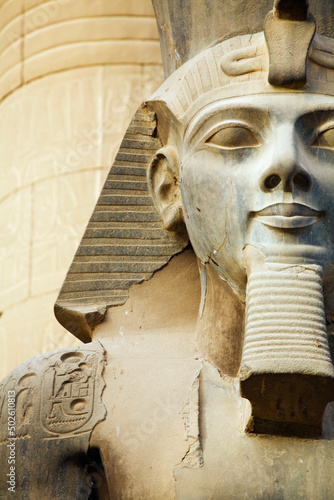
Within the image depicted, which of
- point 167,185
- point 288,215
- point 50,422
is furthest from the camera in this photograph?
point 167,185

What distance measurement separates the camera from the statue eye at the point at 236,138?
4453mm

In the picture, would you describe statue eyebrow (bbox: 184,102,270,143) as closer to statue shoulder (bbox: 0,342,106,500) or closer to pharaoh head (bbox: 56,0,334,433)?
pharaoh head (bbox: 56,0,334,433)

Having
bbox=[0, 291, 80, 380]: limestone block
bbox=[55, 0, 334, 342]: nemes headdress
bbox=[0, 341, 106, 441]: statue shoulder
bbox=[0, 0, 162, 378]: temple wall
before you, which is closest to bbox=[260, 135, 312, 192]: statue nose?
bbox=[55, 0, 334, 342]: nemes headdress

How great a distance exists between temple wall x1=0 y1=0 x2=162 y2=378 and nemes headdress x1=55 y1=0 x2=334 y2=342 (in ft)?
5.71

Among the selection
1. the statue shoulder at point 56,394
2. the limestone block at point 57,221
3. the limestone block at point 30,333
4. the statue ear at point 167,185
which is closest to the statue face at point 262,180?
the statue ear at point 167,185

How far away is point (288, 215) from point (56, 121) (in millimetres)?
3003

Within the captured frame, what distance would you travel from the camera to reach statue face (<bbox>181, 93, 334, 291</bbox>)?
4297 millimetres

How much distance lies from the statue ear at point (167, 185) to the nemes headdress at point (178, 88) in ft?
0.24

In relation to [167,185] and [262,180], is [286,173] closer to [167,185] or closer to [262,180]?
[262,180]

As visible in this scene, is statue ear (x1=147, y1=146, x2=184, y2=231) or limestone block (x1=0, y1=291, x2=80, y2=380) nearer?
statue ear (x1=147, y1=146, x2=184, y2=231)

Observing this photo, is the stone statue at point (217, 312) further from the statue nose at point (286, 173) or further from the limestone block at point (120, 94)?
the limestone block at point (120, 94)

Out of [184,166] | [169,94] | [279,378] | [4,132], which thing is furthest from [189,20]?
[4,132]

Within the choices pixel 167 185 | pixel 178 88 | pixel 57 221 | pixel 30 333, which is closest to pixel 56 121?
pixel 57 221

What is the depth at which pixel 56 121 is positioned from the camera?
23.0 feet
